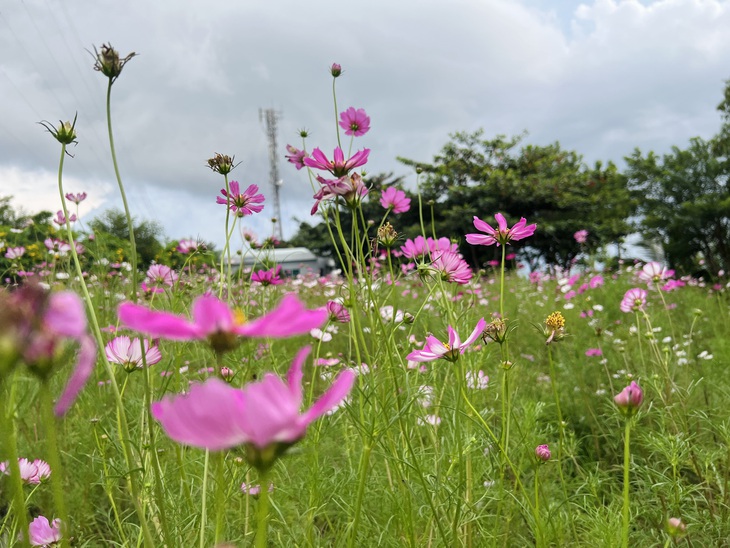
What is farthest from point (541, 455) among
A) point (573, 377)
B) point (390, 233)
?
point (573, 377)

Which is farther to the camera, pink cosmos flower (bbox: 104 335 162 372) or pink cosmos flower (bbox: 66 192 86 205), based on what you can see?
pink cosmos flower (bbox: 66 192 86 205)

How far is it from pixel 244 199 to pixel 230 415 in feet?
2.27

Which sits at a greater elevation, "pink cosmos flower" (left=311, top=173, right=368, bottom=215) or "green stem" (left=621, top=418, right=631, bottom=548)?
"pink cosmos flower" (left=311, top=173, right=368, bottom=215)

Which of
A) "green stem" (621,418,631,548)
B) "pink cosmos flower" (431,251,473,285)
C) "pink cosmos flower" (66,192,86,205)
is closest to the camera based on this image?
"green stem" (621,418,631,548)

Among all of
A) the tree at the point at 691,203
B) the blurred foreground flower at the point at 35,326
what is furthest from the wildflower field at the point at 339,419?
the tree at the point at 691,203

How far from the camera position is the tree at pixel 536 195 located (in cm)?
1312

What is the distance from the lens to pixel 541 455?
751 millimetres

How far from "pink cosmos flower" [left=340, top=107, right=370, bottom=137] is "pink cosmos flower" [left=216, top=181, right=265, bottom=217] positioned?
0.31 metres

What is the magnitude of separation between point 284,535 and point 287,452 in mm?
839

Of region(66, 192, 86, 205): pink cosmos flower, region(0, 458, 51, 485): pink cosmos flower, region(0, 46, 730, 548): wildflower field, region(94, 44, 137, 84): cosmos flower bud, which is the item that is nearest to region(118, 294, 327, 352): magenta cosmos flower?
region(0, 46, 730, 548): wildflower field

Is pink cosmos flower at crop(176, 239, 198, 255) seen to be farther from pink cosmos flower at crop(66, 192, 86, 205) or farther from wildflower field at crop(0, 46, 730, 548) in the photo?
pink cosmos flower at crop(66, 192, 86, 205)

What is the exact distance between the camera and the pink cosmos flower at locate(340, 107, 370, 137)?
1.12 metres

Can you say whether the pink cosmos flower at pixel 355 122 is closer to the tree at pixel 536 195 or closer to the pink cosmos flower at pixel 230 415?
the pink cosmos flower at pixel 230 415

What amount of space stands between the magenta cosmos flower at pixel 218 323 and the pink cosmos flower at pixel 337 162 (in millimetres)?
470
